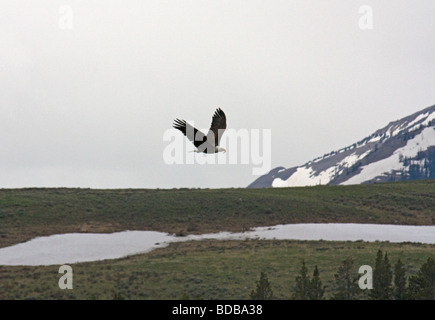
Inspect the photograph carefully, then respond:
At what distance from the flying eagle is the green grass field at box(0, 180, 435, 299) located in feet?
28.4

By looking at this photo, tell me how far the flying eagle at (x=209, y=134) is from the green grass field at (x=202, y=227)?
8.65 meters

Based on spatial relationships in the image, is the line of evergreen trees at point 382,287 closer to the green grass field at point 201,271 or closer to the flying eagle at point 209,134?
the green grass field at point 201,271

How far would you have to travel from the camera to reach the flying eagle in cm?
2572

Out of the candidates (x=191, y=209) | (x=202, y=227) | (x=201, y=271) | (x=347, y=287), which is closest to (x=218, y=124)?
(x=347, y=287)

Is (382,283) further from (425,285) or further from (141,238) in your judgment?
(141,238)

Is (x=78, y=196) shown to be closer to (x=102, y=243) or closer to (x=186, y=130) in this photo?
(x=102, y=243)

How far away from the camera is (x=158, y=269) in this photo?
39.2m

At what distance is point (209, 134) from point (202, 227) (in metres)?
32.0

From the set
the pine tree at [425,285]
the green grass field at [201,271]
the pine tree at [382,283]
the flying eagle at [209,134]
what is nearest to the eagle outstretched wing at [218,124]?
the flying eagle at [209,134]

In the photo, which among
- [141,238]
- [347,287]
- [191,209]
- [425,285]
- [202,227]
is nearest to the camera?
[425,285]

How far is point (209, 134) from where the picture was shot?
2622 centimetres

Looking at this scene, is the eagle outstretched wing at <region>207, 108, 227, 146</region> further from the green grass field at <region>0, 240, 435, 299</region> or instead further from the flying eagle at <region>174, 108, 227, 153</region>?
the green grass field at <region>0, 240, 435, 299</region>

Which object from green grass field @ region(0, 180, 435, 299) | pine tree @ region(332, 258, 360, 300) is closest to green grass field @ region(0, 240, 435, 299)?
green grass field @ region(0, 180, 435, 299)
